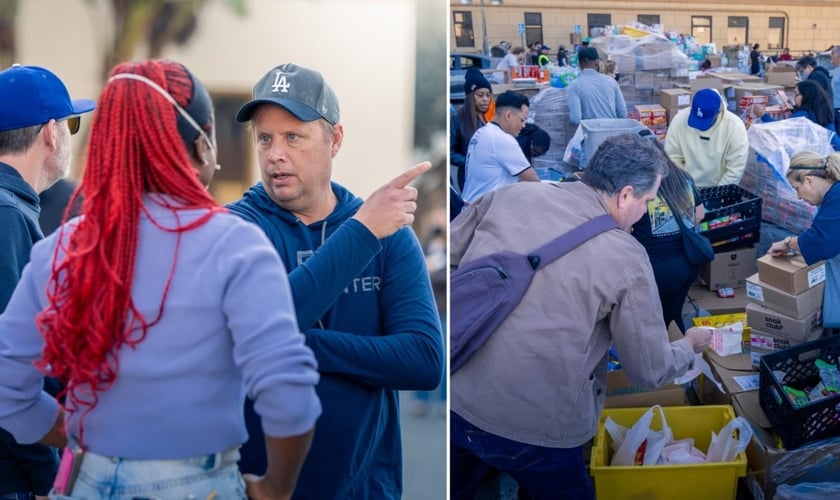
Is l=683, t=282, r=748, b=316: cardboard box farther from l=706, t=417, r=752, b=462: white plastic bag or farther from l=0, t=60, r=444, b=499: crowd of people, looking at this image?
l=0, t=60, r=444, b=499: crowd of people

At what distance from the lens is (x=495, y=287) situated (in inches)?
80.9

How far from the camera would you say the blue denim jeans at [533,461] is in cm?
216

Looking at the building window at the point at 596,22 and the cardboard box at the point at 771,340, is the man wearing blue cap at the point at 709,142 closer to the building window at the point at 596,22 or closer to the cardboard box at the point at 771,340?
the cardboard box at the point at 771,340

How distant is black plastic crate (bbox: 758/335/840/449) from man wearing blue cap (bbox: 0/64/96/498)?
6.75ft

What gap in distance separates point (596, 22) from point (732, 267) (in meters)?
1.49

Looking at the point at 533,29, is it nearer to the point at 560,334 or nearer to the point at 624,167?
the point at 624,167

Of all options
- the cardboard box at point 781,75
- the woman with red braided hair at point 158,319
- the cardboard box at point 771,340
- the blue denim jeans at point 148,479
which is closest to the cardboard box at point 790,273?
the cardboard box at point 771,340

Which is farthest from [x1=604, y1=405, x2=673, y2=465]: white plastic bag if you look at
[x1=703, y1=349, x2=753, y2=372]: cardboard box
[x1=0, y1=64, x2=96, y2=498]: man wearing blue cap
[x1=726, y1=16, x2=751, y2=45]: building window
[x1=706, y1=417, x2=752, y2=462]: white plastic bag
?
[x1=726, y1=16, x2=751, y2=45]: building window

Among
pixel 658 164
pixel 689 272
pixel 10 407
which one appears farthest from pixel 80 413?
pixel 689 272

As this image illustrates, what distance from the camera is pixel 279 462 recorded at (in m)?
1.28

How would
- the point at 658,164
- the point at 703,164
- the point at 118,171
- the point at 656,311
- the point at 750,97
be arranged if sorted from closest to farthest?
the point at 118,171 < the point at 656,311 < the point at 658,164 < the point at 703,164 < the point at 750,97

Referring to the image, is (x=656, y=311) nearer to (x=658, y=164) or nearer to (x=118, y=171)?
(x=658, y=164)

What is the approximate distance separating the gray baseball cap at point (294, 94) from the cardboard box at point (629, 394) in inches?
65.5

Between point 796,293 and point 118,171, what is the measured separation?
2290mm
